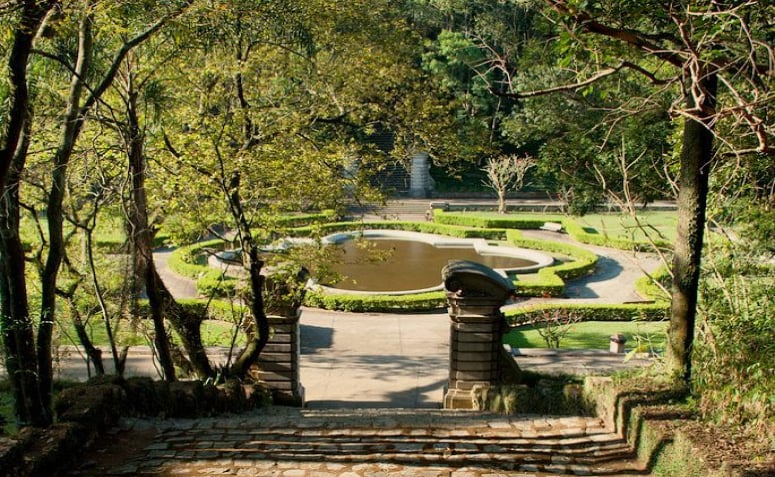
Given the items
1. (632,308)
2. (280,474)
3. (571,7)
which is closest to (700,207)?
(571,7)

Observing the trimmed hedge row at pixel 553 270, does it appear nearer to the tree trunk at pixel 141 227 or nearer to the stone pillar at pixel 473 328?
the stone pillar at pixel 473 328

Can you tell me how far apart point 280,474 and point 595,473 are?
7.90 feet

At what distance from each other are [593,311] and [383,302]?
516cm

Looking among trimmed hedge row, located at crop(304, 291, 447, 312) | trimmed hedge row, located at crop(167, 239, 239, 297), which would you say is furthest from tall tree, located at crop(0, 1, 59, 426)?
trimmed hedge row, located at crop(304, 291, 447, 312)

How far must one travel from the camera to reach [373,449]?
5930mm

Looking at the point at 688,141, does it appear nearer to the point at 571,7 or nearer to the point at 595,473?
the point at 571,7

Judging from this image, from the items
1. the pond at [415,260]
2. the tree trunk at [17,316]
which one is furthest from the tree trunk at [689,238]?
the pond at [415,260]

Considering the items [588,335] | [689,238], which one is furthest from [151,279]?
[588,335]

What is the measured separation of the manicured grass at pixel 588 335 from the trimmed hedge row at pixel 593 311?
6.1 inches

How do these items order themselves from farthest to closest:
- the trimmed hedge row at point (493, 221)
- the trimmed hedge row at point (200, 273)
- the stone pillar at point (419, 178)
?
the stone pillar at point (419, 178)
the trimmed hedge row at point (493, 221)
the trimmed hedge row at point (200, 273)

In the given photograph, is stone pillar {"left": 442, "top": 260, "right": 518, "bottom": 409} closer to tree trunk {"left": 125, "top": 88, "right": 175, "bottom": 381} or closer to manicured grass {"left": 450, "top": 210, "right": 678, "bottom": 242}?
tree trunk {"left": 125, "top": 88, "right": 175, "bottom": 381}

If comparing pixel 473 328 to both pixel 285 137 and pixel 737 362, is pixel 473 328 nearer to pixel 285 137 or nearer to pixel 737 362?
pixel 285 137

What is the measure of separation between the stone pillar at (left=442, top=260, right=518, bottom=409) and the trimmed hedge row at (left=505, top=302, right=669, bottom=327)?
4.91 m

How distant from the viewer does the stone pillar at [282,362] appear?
11.3 m
